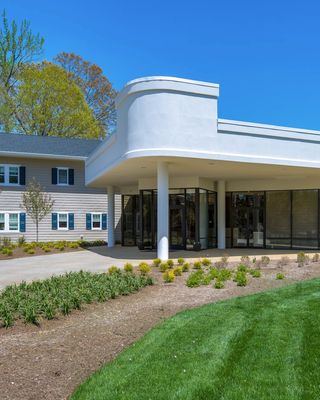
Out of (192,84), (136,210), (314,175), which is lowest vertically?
(136,210)

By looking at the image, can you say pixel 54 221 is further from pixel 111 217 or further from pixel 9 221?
pixel 111 217

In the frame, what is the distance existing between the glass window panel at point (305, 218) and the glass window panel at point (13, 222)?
16.6 meters

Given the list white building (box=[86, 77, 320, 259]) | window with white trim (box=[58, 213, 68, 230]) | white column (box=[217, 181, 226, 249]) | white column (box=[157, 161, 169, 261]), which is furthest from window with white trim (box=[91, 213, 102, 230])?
white column (box=[157, 161, 169, 261])

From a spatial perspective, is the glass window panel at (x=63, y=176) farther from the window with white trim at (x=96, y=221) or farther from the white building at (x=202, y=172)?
the white building at (x=202, y=172)

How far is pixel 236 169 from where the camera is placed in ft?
59.6

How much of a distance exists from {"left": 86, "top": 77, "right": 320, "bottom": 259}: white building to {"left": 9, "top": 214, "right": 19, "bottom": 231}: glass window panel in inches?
235

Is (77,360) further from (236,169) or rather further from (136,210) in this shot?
(136,210)

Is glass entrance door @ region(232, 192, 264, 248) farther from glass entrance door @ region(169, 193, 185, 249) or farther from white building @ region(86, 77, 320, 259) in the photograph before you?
glass entrance door @ region(169, 193, 185, 249)

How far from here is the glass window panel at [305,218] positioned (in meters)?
21.1

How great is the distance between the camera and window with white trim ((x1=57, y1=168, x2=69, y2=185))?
94.9 feet

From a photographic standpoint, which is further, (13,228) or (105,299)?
(13,228)

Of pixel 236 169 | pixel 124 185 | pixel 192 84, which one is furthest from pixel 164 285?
pixel 124 185

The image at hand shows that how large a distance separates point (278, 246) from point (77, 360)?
1770 centimetres

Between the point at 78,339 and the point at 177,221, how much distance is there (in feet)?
48.7
